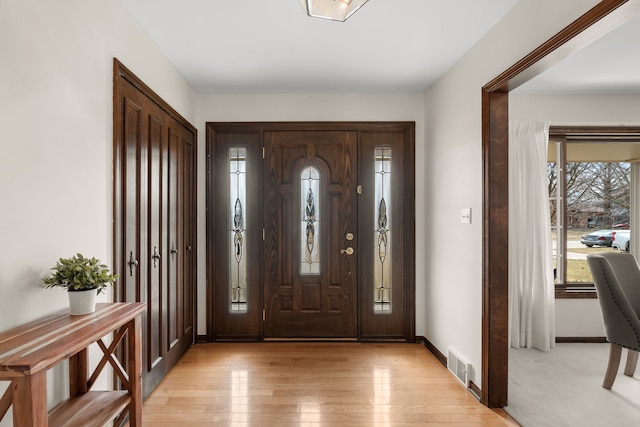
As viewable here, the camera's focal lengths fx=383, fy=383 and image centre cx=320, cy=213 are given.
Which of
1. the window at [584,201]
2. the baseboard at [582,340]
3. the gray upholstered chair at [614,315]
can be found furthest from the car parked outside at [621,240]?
the gray upholstered chair at [614,315]

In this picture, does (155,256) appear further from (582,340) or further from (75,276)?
(582,340)

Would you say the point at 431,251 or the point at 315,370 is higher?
the point at 431,251

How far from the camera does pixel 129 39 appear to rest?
7.85 feet

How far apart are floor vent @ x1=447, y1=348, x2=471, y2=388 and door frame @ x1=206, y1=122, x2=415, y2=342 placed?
29.9 inches

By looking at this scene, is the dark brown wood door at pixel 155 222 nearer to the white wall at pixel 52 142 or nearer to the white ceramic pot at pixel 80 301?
the white wall at pixel 52 142

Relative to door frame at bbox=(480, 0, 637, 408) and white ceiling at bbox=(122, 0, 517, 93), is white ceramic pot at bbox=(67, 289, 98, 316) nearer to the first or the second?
white ceiling at bbox=(122, 0, 517, 93)

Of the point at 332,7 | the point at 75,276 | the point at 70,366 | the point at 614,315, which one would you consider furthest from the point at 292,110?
the point at 614,315

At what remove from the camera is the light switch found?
2834mm

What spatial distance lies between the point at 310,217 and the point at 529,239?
214 centimetres

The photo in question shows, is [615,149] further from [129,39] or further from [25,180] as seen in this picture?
[25,180]

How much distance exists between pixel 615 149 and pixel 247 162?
152 inches

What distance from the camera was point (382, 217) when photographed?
12.9 feet

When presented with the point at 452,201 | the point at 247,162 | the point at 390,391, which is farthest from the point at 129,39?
the point at 390,391

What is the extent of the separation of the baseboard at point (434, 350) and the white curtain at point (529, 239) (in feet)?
2.58
